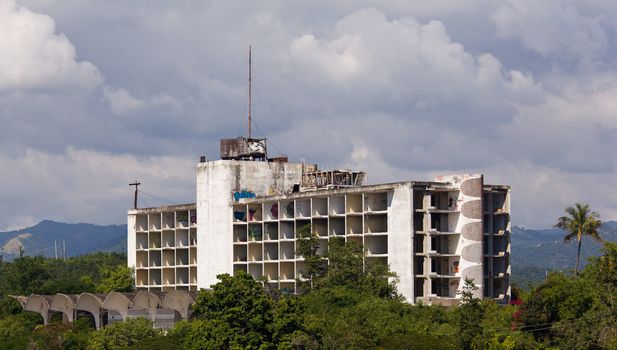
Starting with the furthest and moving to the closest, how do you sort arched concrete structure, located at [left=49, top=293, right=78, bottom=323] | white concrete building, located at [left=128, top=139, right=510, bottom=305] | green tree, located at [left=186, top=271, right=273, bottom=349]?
arched concrete structure, located at [left=49, top=293, right=78, bottom=323] → white concrete building, located at [left=128, top=139, right=510, bottom=305] → green tree, located at [left=186, top=271, right=273, bottom=349]

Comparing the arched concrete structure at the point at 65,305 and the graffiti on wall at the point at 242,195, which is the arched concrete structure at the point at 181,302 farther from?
the graffiti on wall at the point at 242,195

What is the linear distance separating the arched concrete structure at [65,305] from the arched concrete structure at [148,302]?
906cm

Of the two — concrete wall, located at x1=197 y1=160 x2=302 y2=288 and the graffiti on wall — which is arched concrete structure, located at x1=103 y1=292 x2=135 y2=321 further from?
the graffiti on wall

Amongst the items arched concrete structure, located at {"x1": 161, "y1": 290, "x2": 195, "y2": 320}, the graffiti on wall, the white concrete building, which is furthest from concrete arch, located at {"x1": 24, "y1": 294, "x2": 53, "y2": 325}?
the graffiti on wall

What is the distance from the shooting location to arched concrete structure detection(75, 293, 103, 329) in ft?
370

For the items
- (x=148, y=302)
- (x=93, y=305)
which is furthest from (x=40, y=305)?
(x=148, y=302)

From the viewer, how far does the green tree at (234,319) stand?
244ft

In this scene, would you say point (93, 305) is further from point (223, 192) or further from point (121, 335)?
point (223, 192)

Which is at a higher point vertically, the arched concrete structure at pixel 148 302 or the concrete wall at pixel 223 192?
the concrete wall at pixel 223 192

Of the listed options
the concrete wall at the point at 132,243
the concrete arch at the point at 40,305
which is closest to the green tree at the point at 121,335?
the concrete arch at the point at 40,305

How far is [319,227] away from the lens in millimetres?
114312

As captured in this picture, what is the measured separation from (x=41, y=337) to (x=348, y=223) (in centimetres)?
3239

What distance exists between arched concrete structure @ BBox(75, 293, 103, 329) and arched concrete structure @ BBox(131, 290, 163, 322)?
4.28 metres

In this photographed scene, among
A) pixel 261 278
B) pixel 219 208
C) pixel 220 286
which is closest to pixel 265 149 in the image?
pixel 219 208
